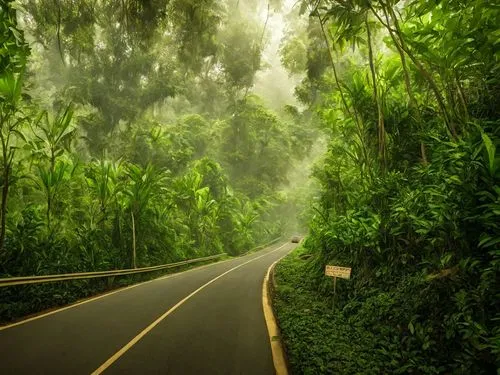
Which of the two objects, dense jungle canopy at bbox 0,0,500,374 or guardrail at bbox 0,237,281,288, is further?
guardrail at bbox 0,237,281,288

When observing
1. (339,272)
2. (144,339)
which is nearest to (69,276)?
(144,339)

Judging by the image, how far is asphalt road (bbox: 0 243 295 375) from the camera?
483 cm

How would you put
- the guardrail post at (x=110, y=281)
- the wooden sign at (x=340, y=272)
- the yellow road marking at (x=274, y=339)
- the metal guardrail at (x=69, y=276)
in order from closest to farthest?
1. the yellow road marking at (x=274, y=339)
2. the metal guardrail at (x=69, y=276)
3. the wooden sign at (x=340, y=272)
4. the guardrail post at (x=110, y=281)

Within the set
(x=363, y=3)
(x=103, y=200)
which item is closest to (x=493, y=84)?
(x=363, y=3)

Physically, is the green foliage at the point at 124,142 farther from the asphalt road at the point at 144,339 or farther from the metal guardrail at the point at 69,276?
the asphalt road at the point at 144,339

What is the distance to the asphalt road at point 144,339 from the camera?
15.8 feet

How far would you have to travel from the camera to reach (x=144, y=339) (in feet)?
19.6

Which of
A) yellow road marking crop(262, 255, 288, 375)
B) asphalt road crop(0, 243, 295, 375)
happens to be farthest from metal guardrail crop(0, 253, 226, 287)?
yellow road marking crop(262, 255, 288, 375)

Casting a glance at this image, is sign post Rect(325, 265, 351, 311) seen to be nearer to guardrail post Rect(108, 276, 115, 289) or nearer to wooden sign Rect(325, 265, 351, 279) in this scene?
wooden sign Rect(325, 265, 351, 279)

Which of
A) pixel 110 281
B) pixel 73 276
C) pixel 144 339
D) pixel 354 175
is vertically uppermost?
pixel 354 175

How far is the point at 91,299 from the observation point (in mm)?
9289

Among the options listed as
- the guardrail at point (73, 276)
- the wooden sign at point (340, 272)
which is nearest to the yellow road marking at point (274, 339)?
the wooden sign at point (340, 272)

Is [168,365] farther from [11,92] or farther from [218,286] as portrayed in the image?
[218,286]

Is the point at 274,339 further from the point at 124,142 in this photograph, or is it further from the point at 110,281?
the point at 124,142
